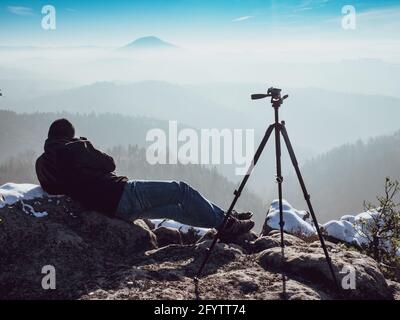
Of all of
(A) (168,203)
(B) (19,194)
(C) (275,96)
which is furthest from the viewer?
(B) (19,194)

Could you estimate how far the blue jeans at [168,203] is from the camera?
7.66 m

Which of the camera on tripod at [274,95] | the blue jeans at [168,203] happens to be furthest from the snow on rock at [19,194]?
the camera on tripod at [274,95]

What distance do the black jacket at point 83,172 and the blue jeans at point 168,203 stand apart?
245 mm

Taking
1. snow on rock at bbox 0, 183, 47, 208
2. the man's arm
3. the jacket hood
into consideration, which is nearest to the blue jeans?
the man's arm

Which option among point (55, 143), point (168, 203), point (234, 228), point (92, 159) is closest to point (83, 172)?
point (92, 159)

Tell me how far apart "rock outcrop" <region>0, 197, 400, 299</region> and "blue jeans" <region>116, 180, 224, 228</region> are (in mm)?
615

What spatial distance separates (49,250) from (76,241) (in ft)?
1.76

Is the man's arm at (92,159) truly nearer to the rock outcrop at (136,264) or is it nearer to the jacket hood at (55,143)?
the jacket hood at (55,143)

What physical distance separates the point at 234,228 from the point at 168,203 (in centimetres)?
161

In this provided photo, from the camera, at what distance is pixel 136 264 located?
7203mm

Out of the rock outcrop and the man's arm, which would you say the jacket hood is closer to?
the man's arm

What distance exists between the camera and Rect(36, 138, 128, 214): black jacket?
7500mm

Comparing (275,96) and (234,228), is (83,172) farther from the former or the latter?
(275,96)

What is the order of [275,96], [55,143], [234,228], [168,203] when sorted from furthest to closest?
[234,228] < [168,203] < [55,143] < [275,96]
